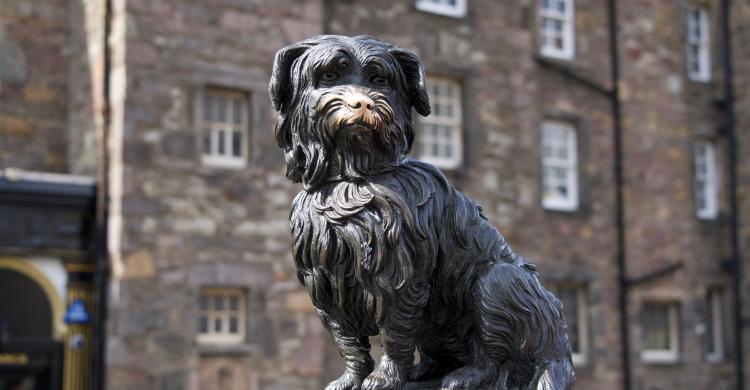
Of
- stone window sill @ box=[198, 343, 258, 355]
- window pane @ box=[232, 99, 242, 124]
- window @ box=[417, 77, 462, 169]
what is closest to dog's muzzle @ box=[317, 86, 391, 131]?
stone window sill @ box=[198, 343, 258, 355]

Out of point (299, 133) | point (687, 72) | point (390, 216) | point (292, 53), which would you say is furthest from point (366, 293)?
point (687, 72)

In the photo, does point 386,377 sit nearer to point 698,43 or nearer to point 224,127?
point 224,127

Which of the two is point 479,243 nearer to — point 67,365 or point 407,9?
point 67,365

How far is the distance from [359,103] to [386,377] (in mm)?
978

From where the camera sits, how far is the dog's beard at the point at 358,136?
3.59 m

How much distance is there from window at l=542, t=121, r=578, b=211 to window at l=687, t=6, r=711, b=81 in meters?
3.85

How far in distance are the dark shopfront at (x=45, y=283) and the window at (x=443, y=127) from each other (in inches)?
210

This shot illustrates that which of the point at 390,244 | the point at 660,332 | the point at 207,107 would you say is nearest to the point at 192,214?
the point at 207,107

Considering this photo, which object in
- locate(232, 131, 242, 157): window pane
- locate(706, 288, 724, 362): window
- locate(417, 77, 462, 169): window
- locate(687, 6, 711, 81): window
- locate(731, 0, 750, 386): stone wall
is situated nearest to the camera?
locate(232, 131, 242, 157): window pane

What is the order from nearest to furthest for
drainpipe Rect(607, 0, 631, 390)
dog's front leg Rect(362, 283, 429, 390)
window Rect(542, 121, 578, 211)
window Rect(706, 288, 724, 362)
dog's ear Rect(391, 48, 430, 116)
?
dog's front leg Rect(362, 283, 429, 390), dog's ear Rect(391, 48, 430, 116), window Rect(542, 121, 578, 211), drainpipe Rect(607, 0, 631, 390), window Rect(706, 288, 724, 362)

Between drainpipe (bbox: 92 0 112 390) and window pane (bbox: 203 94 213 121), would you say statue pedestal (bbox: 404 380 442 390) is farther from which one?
window pane (bbox: 203 94 213 121)

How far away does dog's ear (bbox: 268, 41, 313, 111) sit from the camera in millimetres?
3793

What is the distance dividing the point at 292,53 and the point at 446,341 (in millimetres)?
1234

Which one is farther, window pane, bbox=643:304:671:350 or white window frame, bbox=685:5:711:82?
white window frame, bbox=685:5:711:82
